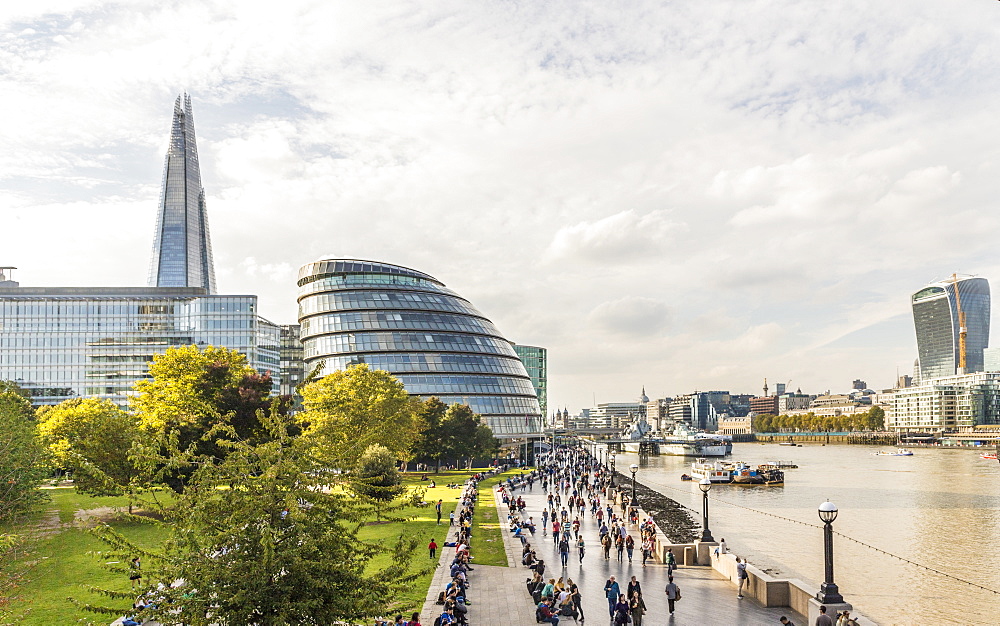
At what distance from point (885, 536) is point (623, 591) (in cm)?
3084

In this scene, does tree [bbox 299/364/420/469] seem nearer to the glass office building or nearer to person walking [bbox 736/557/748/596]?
person walking [bbox 736/557/748/596]

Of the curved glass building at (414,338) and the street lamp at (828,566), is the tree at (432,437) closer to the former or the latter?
the curved glass building at (414,338)

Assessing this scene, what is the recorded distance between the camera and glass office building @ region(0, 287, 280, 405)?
126 metres

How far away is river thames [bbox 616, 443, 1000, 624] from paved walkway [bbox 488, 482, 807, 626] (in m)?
3.75

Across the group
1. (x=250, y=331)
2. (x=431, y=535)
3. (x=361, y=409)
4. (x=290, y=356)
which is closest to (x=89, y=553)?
(x=431, y=535)

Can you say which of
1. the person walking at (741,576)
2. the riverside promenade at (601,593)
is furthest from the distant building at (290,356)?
the person walking at (741,576)

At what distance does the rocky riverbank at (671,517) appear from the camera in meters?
47.8

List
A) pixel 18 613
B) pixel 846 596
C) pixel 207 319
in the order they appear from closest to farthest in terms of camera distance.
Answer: pixel 18 613 → pixel 846 596 → pixel 207 319

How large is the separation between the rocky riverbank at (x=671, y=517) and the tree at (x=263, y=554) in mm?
A: 34388

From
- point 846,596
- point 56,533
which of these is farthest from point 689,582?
point 56,533

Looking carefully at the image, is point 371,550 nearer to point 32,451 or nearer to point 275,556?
point 275,556

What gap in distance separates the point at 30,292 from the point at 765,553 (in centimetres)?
13776

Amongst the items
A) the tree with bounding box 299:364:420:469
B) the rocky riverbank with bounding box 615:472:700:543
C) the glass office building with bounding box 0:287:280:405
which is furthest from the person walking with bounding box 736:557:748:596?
the glass office building with bounding box 0:287:280:405

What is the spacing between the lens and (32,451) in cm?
3444
